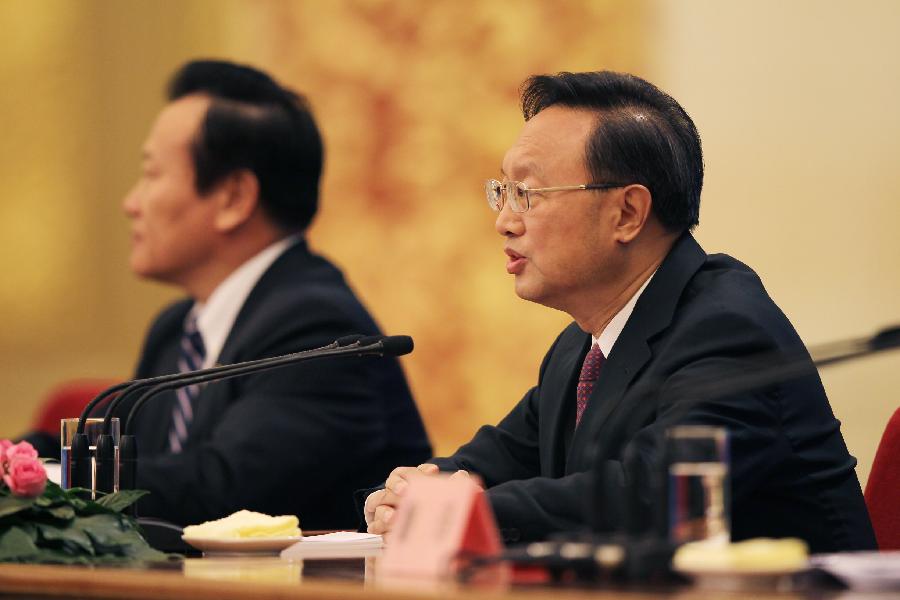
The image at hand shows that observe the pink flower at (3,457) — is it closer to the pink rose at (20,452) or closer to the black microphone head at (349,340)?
the pink rose at (20,452)

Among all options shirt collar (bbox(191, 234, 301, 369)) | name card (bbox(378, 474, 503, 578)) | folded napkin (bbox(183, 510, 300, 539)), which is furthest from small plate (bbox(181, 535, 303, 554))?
shirt collar (bbox(191, 234, 301, 369))

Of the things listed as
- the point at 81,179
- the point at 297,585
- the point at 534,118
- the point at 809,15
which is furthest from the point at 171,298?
the point at 297,585

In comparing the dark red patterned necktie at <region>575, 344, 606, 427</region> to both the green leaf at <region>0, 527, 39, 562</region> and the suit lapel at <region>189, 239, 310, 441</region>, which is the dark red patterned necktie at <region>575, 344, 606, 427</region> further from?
the suit lapel at <region>189, 239, 310, 441</region>

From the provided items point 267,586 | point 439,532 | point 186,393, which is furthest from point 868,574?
point 186,393

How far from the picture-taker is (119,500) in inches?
80.3

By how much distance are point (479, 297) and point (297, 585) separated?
2.88 metres

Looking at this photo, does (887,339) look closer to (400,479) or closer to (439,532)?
(439,532)

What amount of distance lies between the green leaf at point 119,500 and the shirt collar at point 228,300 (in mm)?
1495

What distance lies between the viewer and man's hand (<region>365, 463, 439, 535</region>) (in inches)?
86.9

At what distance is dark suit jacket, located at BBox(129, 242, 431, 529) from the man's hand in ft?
2.57

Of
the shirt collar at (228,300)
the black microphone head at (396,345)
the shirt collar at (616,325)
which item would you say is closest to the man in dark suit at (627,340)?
the shirt collar at (616,325)

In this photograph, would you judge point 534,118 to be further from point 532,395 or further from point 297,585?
point 297,585

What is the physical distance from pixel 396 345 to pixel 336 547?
33 cm

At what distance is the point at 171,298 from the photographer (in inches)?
203
